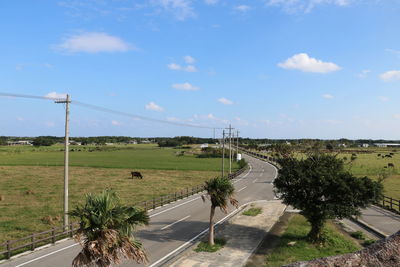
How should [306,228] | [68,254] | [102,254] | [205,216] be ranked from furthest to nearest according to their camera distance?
1. [205,216]
2. [306,228]
3. [68,254]
4. [102,254]

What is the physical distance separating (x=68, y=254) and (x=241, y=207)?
773 inches

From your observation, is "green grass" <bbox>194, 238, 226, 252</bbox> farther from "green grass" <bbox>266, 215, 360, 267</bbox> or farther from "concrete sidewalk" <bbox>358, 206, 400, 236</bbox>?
"concrete sidewalk" <bbox>358, 206, 400, 236</bbox>

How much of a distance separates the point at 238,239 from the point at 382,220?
14436 millimetres

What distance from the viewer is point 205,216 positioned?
100 ft

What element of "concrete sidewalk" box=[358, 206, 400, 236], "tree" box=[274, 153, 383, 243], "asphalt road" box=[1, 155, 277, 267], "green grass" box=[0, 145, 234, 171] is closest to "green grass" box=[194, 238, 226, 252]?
"asphalt road" box=[1, 155, 277, 267]

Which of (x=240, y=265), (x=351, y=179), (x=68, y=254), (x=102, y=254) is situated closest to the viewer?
(x=102, y=254)

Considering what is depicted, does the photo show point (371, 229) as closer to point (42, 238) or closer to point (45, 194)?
point (42, 238)

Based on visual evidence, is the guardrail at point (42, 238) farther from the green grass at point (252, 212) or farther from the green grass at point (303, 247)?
the green grass at point (303, 247)

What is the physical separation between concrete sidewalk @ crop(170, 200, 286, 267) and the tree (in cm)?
388

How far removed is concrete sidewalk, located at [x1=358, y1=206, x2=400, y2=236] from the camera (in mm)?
25500

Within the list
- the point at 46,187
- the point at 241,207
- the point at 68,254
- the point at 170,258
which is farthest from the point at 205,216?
the point at 46,187

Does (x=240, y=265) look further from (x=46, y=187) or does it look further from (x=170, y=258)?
(x=46, y=187)

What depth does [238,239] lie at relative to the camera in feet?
75.4

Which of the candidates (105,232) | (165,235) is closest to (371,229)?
(165,235)
